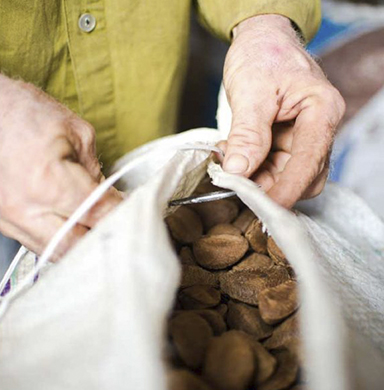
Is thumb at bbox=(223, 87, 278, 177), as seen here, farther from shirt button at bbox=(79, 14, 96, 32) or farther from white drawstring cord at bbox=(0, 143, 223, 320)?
shirt button at bbox=(79, 14, 96, 32)

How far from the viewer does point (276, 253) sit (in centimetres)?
46

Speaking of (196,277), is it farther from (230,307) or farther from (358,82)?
(358,82)

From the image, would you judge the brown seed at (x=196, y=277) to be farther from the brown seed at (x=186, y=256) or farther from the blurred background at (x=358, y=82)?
the blurred background at (x=358, y=82)

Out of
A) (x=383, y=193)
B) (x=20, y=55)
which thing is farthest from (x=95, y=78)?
(x=383, y=193)

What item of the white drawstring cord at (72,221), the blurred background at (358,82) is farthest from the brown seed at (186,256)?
the blurred background at (358,82)

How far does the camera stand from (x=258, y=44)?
0.58 metres

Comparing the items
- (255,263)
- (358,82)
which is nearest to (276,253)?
(255,263)

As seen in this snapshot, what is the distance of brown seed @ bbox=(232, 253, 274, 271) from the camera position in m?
0.45

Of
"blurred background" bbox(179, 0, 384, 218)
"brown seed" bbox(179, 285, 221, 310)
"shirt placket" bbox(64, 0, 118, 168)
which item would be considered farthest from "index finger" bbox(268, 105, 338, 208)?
"blurred background" bbox(179, 0, 384, 218)

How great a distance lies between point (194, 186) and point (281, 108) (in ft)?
0.43

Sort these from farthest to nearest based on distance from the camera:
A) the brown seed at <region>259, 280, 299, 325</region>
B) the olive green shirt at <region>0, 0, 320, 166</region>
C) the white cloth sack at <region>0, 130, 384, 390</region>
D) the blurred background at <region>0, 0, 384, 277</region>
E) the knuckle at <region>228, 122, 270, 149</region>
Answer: the blurred background at <region>0, 0, 384, 277</region>
the olive green shirt at <region>0, 0, 320, 166</region>
the knuckle at <region>228, 122, 270, 149</region>
the brown seed at <region>259, 280, 299, 325</region>
the white cloth sack at <region>0, 130, 384, 390</region>

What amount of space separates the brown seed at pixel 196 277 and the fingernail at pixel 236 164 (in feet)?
0.31

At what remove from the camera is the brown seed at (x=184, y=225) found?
0.49 metres

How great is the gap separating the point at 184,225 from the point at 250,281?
0.33 ft
